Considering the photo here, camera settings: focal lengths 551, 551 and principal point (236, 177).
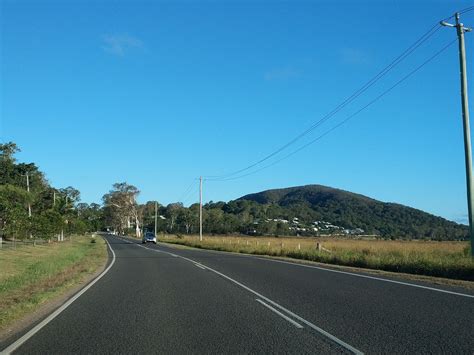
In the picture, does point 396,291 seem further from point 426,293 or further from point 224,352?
point 224,352

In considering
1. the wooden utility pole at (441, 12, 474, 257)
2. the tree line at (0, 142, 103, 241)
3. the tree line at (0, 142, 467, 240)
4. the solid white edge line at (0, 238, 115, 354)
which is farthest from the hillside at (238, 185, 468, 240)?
the solid white edge line at (0, 238, 115, 354)

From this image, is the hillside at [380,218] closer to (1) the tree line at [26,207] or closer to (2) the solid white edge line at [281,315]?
(1) the tree line at [26,207]

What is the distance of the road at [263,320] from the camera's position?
812 centimetres

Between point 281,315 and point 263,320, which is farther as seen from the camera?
point 281,315

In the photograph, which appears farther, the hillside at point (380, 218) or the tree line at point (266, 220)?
the hillside at point (380, 218)

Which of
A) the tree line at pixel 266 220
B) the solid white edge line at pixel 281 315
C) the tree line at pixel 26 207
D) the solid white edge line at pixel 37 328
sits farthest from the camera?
the tree line at pixel 266 220

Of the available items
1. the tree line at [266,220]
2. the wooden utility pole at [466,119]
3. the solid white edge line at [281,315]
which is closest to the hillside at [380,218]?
the tree line at [266,220]

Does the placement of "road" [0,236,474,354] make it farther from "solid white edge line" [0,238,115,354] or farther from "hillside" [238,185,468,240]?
"hillside" [238,185,468,240]

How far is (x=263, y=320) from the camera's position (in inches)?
409

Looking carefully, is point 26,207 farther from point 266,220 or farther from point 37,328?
point 266,220

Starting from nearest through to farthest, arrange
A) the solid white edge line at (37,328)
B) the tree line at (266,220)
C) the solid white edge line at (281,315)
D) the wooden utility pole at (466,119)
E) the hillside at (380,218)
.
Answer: the solid white edge line at (37,328) → the solid white edge line at (281,315) → the wooden utility pole at (466,119) → the tree line at (266,220) → the hillside at (380,218)

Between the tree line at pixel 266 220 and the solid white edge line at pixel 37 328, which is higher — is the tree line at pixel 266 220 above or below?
above

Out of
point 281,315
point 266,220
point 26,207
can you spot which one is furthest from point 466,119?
point 266,220

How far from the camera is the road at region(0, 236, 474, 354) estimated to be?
26.6ft
